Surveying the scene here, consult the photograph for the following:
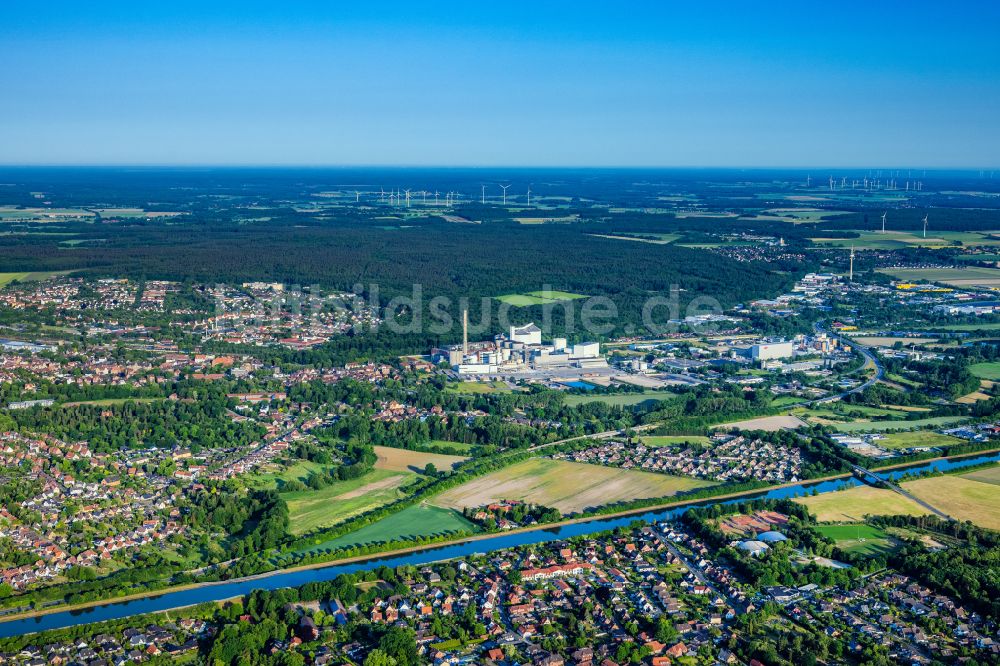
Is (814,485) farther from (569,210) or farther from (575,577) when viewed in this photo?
(569,210)

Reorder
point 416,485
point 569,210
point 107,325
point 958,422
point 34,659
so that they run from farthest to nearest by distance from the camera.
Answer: point 569,210
point 107,325
point 958,422
point 416,485
point 34,659

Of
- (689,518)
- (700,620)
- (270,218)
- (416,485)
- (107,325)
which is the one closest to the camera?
(700,620)

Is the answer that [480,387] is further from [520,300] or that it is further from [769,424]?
[520,300]

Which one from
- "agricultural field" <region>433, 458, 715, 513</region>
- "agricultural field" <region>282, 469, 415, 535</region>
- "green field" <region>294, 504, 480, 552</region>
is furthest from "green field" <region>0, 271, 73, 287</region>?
"green field" <region>294, 504, 480, 552</region>

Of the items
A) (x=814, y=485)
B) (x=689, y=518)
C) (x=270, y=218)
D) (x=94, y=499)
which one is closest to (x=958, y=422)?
(x=814, y=485)

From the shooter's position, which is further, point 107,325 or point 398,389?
point 107,325
